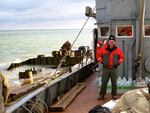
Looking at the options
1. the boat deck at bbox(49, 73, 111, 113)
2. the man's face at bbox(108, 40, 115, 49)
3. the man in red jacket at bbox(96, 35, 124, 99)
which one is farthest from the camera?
the man in red jacket at bbox(96, 35, 124, 99)

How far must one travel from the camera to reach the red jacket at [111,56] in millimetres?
10266

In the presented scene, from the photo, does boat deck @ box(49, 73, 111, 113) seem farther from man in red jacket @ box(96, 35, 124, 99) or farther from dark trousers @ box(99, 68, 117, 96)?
man in red jacket @ box(96, 35, 124, 99)

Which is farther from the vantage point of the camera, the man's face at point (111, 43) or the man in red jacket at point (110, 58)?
the man in red jacket at point (110, 58)

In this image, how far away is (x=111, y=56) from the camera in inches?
404

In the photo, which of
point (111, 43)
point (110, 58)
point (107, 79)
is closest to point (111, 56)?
point (110, 58)

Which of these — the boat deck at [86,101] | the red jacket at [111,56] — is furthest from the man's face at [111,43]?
the boat deck at [86,101]

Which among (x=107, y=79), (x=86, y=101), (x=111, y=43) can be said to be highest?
(x=111, y=43)

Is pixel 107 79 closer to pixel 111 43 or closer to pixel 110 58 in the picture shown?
pixel 110 58

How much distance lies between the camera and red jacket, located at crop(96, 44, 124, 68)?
10266mm

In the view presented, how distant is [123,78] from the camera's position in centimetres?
1203

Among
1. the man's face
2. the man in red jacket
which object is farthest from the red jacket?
the man's face

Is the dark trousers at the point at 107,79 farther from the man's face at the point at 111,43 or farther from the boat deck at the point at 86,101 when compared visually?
the man's face at the point at 111,43

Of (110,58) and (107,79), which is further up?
(110,58)

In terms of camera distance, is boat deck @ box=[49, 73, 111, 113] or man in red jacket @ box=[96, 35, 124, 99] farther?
man in red jacket @ box=[96, 35, 124, 99]
